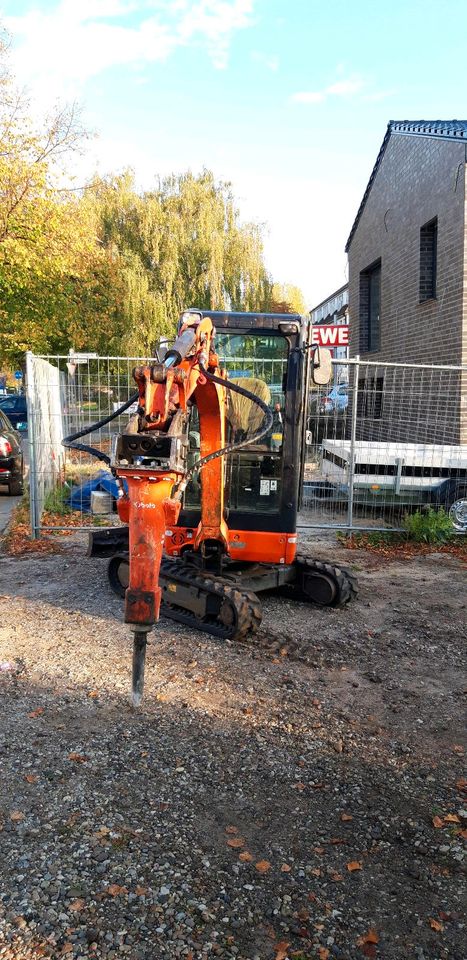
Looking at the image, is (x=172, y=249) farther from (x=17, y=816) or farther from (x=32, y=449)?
(x=17, y=816)

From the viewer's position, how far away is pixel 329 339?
69.8 ft

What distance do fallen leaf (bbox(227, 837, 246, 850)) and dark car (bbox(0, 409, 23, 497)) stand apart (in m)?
10.9

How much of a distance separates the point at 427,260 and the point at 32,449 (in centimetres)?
756

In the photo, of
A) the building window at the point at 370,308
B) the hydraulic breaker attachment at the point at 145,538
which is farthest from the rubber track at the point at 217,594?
the building window at the point at 370,308

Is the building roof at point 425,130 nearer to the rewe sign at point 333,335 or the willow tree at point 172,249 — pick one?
the rewe sign at point 333,335

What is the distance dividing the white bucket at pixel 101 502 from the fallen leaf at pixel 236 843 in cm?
753

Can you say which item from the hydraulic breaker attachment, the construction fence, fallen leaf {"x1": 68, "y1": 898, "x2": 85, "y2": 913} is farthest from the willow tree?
fallen leaf {"x1": 68, "y1": 898, "x2": 85, "y2": 913}

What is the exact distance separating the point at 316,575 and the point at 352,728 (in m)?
2.36

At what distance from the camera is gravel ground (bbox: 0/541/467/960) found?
2.79 m

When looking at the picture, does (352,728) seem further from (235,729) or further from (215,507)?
(215,507)

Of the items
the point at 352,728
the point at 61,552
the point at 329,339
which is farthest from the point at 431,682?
the point at 329,339

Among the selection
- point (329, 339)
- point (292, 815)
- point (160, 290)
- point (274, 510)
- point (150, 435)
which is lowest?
point (292, 815)

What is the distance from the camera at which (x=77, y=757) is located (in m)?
3.95

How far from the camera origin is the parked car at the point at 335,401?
10219 millimetres
